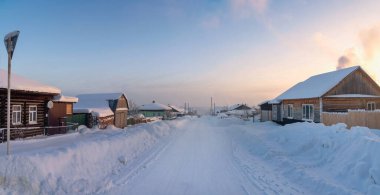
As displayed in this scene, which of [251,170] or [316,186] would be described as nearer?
[316,186]

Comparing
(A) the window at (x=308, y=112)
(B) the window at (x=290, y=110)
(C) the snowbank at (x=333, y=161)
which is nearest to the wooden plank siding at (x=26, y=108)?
(C) the snowbank at (x=333, y=161)

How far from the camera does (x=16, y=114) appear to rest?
66.4 ft

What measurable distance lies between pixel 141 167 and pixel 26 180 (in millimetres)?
5166

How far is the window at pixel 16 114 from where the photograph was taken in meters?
19.9

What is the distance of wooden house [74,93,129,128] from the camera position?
37562 millimetres

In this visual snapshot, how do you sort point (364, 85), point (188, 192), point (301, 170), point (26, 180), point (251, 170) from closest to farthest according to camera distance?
point (26, 180) < point (188, 192) < point (301, 170) < point (251, 170) < point (364, 85)

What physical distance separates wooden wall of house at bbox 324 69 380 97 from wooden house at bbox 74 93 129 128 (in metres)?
28.1

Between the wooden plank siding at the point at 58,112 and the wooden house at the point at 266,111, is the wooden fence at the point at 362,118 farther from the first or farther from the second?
the wooden plank siding at the point at 58,112

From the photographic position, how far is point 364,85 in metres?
32.0

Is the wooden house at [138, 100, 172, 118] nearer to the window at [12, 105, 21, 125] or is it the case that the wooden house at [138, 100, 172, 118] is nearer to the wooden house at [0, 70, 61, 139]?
the wooden house at [0, 70, 61, 139]

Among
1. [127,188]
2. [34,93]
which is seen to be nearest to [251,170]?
[127,188]

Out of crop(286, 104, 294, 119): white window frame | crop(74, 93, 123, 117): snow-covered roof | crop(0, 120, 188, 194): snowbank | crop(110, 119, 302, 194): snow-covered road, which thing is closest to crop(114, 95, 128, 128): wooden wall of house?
crop(74, 93, 123, 117): snow-covered roof

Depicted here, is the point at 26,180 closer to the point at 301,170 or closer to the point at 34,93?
the point at 301,170

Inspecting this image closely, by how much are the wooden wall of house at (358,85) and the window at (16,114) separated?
28957mm
